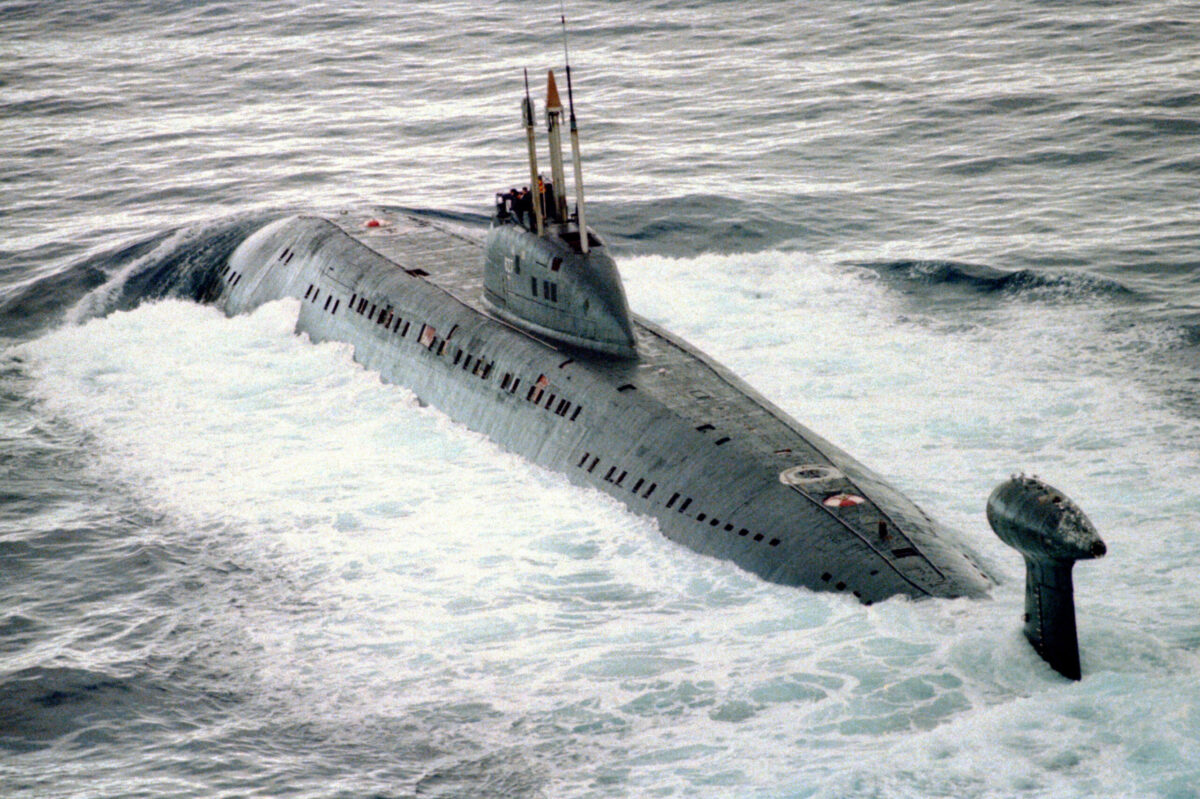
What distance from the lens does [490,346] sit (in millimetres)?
22531

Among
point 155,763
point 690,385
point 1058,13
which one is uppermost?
point 1058,13

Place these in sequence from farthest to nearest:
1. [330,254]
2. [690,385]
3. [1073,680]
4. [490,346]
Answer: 1. [330,254]
2. [490,346]
3. [690,385]
4. [1073,680]

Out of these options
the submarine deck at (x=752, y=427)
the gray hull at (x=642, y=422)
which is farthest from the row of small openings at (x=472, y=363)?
the submarine deck at (x=752, y=427)

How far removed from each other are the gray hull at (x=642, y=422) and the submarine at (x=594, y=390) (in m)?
0.03

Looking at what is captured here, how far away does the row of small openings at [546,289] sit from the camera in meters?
21.8

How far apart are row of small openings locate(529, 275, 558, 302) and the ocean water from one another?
265cm

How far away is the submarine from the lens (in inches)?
640

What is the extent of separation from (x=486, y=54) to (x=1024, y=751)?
44181 millimetres

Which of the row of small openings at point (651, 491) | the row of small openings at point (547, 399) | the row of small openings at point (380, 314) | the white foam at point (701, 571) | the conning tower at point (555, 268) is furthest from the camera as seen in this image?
the row of small openings at point (380, 314)

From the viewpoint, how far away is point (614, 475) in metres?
19.2

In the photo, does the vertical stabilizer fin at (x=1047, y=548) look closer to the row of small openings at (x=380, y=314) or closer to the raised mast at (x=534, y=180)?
the raised mast at (x=534, y=180)

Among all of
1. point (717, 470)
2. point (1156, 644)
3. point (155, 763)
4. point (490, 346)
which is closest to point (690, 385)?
point (717, 470)

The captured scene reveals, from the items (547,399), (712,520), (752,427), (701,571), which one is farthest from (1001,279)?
(701,571)

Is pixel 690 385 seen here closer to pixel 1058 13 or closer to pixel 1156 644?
pixel 1156 644
